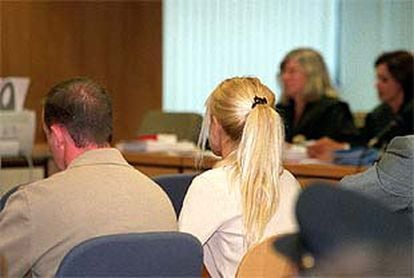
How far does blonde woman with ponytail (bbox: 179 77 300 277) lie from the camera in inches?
102

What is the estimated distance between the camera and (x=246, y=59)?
6.83 m

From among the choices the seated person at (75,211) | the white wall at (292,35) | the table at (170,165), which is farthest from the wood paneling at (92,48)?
the seated person at (75,211)

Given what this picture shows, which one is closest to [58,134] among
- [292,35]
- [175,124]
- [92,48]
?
[175,124]

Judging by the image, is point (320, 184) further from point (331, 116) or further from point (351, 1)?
point (351, 1)

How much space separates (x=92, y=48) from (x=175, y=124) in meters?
1.26

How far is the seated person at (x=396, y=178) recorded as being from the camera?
7.31ft

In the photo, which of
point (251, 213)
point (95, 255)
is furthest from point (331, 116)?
point (95, 255)

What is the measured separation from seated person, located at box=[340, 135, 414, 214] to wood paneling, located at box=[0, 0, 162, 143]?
387 centimetres

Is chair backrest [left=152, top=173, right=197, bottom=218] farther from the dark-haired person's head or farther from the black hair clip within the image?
the dark-haired person's head

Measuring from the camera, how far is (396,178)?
2.27 metres

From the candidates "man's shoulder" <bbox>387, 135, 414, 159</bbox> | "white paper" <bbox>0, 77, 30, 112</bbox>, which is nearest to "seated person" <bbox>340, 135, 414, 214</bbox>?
"man's shoulder" <bbox>387, 135, 414, 159</bbox>

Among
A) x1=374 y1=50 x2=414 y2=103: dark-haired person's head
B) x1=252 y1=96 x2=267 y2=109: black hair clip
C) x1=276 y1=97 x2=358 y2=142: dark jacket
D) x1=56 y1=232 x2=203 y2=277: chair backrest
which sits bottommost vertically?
x1=276 y1=97 x2=358 y2=142: dark jacket

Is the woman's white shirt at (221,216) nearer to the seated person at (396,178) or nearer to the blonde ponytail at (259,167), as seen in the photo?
the blonde ponytail at (259,167)

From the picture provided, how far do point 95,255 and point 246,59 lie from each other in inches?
191
